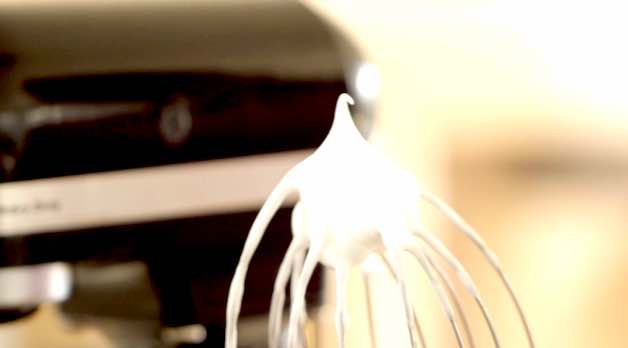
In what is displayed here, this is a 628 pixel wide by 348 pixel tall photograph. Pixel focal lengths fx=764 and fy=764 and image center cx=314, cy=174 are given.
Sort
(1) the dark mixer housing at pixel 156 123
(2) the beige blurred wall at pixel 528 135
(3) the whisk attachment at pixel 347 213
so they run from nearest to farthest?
1. (3) the whisk attachment at pixel 347 213
2. (1) the dark mixer housing at pixel 156 123
3. (2) the beige blurred wall at pixel 528 135

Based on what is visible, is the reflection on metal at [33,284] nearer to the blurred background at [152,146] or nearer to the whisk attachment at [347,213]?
the blurred background at [152,146]

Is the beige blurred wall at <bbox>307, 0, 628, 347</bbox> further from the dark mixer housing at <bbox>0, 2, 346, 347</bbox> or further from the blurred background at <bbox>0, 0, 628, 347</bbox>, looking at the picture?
the dark mixer housing at <bbox>0, 2, 346, 347</bbox>

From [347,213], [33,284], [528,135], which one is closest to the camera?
[347,213]

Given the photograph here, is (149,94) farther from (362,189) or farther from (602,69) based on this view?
(602,69)

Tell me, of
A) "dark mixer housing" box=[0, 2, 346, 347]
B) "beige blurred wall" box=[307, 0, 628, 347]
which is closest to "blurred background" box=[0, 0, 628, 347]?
"dark mixer housing" box=[0, 2, 346, 347]

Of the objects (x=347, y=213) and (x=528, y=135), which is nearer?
(x=347, y=213)

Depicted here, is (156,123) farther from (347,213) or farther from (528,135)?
(528,135)

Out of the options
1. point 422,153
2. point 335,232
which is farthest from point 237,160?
point 422,153

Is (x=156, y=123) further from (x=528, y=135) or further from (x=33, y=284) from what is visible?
(x=528, y=135)

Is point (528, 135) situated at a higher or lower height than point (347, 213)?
higher

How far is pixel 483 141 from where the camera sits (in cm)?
79

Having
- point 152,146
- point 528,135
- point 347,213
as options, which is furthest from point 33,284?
point 528,135

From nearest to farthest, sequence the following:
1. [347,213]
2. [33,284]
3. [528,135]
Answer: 1. [347,213]
2. [33,284]
3. [528,135]

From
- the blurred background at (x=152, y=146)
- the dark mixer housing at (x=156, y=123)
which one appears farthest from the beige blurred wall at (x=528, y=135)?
the dark mixer housing at (x=156, y=123)
